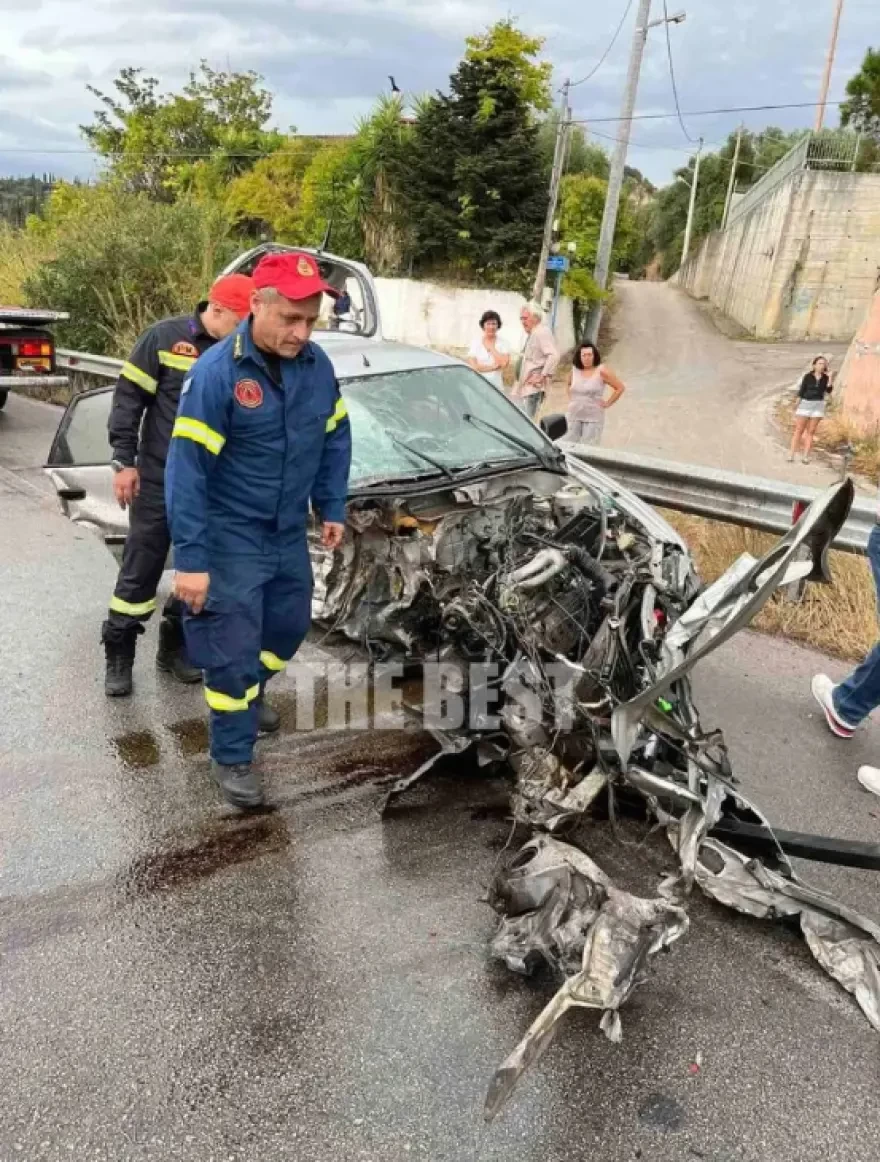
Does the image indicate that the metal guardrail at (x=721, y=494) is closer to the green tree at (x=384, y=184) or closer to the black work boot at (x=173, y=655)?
the black work boot at (x=173, y=655)

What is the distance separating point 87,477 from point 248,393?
203 centimetres

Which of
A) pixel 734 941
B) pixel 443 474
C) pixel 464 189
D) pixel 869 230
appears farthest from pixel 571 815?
pixel 869 230

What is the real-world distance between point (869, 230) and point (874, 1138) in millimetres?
26247

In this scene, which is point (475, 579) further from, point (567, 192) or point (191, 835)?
point (567, 192)

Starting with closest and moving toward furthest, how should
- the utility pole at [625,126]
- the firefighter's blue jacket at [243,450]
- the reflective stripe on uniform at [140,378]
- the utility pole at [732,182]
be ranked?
the firefighter's blue jacket at [243,450]
the reflective stripe on uniform at [140,378]
the utility pole at [625,126]
the utility pole at [732,182]

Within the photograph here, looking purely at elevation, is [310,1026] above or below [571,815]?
below

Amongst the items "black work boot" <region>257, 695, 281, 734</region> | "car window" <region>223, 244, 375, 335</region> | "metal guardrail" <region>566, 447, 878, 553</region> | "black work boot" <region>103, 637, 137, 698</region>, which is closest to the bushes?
"car window" <region>223, 244, 375, 335</region>

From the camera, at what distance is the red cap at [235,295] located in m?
3.50

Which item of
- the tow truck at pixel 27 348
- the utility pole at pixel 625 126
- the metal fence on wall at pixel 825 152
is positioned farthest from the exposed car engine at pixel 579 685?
the metal fence on wall at pixel 825 152

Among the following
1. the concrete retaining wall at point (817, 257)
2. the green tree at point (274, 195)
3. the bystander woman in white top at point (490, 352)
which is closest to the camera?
the bystander woman in white top at point (490, 352)

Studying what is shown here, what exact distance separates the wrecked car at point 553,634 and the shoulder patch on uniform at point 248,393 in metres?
1.01

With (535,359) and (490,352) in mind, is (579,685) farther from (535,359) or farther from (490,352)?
(535,359)

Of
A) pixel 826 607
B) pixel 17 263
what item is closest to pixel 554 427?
pixel 826 607

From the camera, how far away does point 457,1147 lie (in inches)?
74.1
